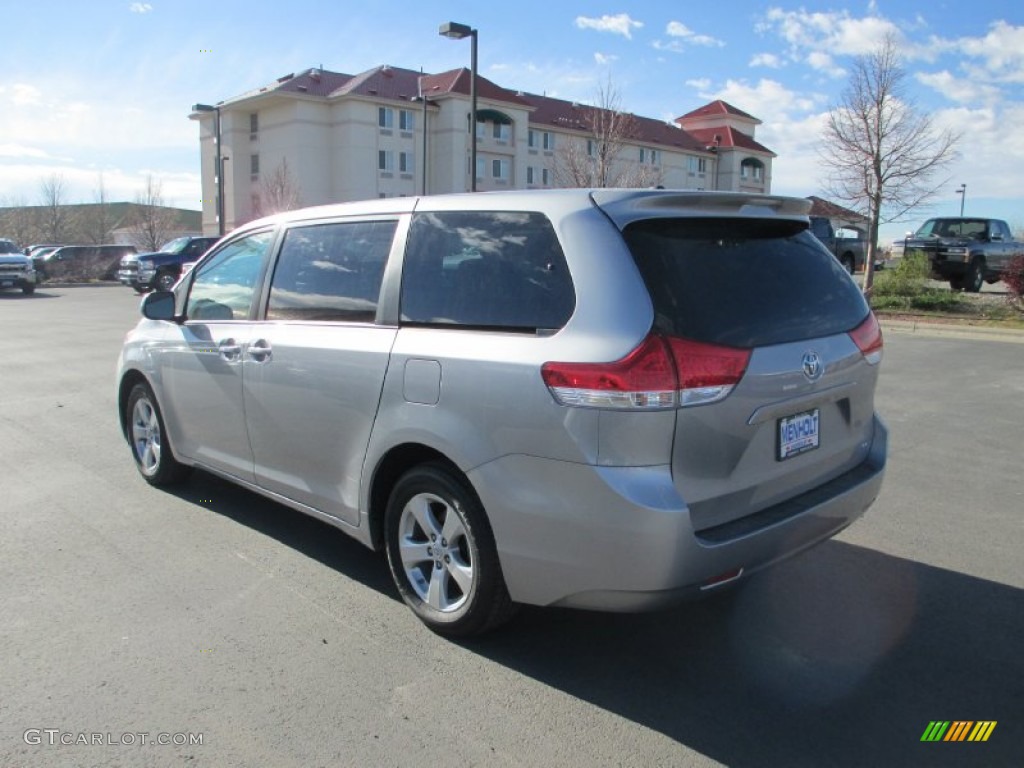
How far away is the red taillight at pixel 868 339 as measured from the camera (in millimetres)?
3617

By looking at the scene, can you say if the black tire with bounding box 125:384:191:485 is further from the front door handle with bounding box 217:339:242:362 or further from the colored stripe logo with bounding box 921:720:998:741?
the colored stripe logo with bounding box 921:720:998:741

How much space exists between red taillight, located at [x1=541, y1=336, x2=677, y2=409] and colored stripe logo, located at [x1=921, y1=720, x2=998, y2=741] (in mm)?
1471

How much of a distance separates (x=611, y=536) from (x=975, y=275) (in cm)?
2171

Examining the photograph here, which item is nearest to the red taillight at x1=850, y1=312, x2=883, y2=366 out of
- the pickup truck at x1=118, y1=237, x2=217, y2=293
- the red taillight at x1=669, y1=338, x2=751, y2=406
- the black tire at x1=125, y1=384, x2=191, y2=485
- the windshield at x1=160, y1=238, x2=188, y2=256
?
the red taillight at x1=669, y1=338, x2=751, y2=406

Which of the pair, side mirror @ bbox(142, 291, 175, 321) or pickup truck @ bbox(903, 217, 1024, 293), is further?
pickup truck @ bbox(903, 217, 1024, 293)

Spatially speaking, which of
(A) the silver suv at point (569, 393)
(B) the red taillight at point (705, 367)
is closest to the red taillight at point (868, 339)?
(A) the silver suv at point (569, 393)

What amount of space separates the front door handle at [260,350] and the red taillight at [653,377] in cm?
196

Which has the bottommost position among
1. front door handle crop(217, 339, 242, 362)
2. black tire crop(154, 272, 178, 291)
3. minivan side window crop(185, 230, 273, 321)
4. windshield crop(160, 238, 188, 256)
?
black tire crop(154, 272, 178, 291)

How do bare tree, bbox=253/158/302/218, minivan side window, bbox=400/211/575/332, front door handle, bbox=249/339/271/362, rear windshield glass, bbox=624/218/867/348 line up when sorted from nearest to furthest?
rear windshield glass, bbox=624/218/867/348 → minivan side window, bbox=400/211/575/332 → front door handle, bbox=249/339/271/362 → bare tree, bbox=253/158/302/218

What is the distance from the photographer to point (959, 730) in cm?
288

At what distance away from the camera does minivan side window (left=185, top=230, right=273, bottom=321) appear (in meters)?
4.66

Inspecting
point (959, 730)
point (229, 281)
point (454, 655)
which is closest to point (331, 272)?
point (229, 281)

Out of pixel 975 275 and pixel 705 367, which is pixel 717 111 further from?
pixel 705 367

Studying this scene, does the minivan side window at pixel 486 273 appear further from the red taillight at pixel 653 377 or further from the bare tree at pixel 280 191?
the bare tree at pixel 280 191
